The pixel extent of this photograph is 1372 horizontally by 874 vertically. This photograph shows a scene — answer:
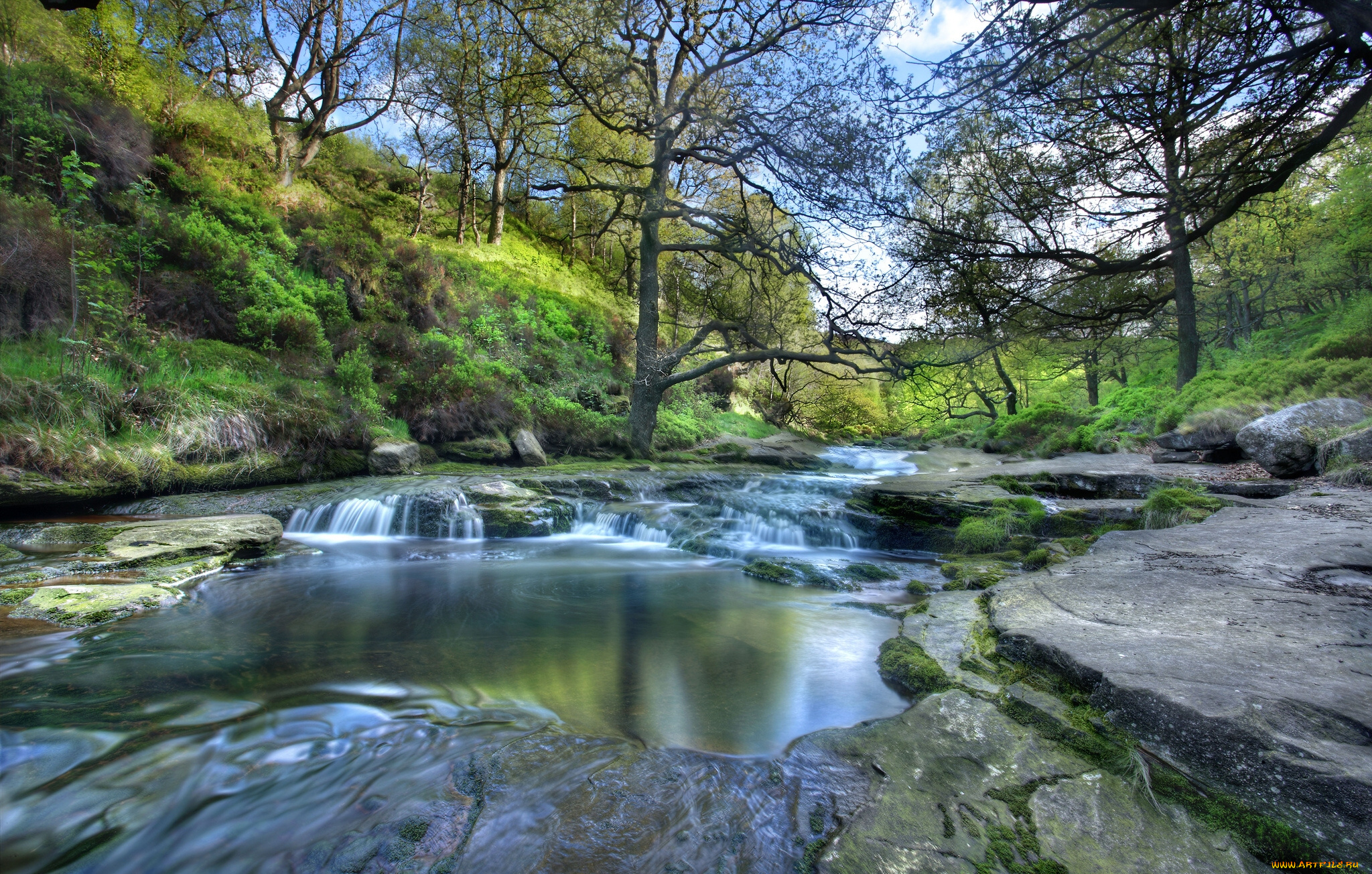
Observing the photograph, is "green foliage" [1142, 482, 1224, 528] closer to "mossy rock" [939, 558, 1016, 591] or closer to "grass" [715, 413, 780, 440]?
"mossy rock" [939, 558, 1016, 591]

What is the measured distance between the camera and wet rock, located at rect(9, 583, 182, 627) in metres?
3.95

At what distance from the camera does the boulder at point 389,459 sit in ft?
33.8

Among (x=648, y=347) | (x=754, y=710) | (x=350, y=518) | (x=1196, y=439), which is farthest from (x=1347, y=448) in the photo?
(x=350, y=518)

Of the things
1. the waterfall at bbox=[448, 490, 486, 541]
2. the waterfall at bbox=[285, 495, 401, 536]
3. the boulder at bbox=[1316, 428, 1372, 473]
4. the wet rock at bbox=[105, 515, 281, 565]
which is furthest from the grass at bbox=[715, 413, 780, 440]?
the wet rock at bbox=[105, 515, 281, 565]

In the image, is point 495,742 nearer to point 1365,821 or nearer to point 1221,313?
point 1365,821

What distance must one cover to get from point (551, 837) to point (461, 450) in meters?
10.6

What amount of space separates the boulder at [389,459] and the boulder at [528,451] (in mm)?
2218

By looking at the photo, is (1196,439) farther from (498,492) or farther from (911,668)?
(498,492)

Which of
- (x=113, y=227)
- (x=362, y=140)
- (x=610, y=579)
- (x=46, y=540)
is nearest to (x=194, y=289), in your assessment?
(x=113, y=227)

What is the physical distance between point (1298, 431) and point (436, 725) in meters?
11.9

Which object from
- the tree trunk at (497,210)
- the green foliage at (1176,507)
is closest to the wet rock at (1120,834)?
the green foliage at (1176,507)

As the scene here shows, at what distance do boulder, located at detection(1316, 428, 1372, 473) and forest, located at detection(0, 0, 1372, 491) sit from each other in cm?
276

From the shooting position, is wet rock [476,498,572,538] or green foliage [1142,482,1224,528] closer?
green foliage [1142,482,1224,528]

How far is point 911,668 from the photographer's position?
3277 millimetres
